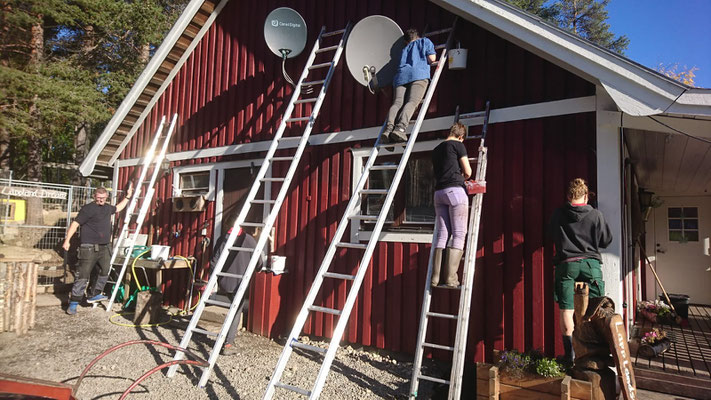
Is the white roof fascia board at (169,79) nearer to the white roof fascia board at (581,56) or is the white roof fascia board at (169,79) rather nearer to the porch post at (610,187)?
the white roof fascia board at (581,56)

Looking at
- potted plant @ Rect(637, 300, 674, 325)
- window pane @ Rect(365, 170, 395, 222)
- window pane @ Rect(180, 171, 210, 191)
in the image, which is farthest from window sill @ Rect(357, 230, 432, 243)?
potted plant @ Rect(637, 300, 674, 325)

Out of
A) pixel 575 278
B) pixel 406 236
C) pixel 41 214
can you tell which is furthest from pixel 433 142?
pixel 41 214

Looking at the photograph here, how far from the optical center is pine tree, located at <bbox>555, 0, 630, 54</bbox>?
28156mm

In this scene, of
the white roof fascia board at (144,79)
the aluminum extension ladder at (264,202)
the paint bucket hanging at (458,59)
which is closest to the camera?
the aluminum extension ladder at (264,202)

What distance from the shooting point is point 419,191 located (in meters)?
5.81

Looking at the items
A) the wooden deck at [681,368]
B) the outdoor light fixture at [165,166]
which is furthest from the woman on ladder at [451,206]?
the outdoor light fixture at [165,166]

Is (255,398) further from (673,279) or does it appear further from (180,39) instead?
(673,279)

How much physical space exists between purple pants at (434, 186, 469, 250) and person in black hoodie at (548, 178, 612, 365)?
901 millimetres

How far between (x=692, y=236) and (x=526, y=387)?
8.62 meters

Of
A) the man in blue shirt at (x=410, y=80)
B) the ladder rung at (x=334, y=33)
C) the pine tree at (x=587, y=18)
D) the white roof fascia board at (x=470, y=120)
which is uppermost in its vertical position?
the pine tree at (x=587, y=18)

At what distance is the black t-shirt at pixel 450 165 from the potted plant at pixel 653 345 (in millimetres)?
2812

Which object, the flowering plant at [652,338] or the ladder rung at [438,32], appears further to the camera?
the ladder rung at [438,32]

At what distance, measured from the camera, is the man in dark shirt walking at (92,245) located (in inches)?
286

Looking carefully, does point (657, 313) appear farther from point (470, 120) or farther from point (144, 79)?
point (144, 79)
